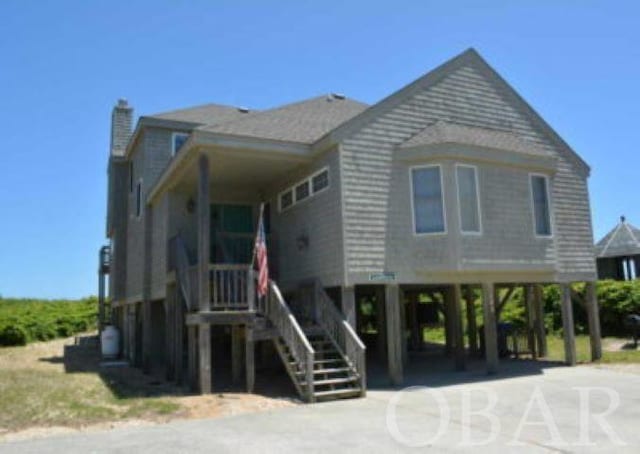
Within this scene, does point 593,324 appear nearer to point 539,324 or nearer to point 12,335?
point 539,324

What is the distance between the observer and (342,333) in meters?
12.3

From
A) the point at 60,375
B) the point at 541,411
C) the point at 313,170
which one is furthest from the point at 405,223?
the point at 60,375

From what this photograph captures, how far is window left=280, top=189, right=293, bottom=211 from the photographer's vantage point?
15.8 meters

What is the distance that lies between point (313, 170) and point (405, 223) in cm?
261

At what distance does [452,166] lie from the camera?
13.5 metres

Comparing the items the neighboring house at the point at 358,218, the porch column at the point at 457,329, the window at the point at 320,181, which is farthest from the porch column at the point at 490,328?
the window at the point at 320,181

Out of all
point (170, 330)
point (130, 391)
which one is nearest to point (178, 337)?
point (170, 330)

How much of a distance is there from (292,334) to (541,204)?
7.79 metres

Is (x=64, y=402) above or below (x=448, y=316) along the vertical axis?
below

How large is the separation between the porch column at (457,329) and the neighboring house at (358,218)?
0.07 m

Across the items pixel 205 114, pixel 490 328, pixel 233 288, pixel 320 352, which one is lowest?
pixel 320 352

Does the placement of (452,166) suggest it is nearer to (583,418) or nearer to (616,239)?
(583,418)

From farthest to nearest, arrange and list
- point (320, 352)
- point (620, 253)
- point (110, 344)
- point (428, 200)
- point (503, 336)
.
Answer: point (620, 253) < point (110, 344) < point (503, 336) < point (428, 200) < point (320, 352)

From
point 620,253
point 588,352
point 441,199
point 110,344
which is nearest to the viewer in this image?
point 441,199
